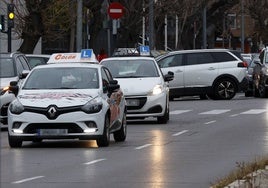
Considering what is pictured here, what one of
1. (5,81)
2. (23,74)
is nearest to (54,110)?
(23,74)

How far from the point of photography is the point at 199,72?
3519 cm

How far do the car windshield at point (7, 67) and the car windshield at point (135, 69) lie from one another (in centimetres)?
259

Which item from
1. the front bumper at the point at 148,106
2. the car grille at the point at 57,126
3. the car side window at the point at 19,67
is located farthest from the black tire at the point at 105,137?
the car side window at the point at 19,67

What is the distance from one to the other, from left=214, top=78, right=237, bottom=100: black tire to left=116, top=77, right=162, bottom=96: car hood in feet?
39.3

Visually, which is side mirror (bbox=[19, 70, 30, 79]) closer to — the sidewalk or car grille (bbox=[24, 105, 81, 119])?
car grille (bbox=[24, 105, 81, 119])

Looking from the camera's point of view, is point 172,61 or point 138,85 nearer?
point 138,85

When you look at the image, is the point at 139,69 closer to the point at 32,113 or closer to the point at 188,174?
the point at 32,113

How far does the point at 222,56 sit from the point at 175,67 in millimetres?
1822

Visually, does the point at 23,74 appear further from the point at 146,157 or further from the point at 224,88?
the point at 224,88

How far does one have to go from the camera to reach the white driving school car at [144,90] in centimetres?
2320

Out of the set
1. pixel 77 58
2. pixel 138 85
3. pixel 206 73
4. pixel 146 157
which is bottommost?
pixel 146 157

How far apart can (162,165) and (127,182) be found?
2.03 metres

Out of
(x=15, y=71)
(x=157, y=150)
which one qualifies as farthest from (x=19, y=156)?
(x=15, y=71)

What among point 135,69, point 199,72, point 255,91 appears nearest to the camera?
point 135,69
